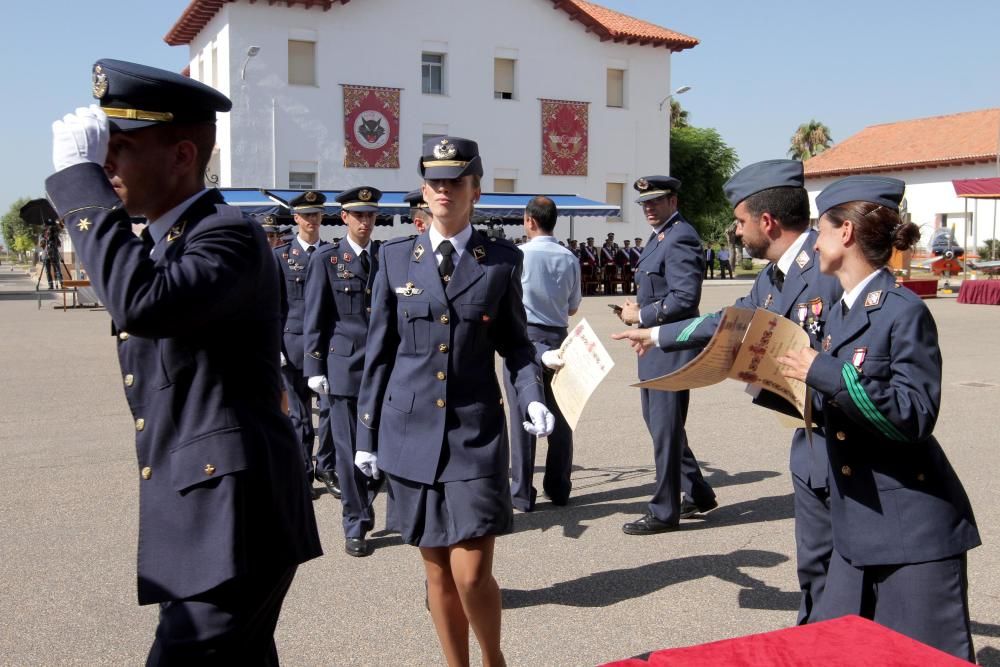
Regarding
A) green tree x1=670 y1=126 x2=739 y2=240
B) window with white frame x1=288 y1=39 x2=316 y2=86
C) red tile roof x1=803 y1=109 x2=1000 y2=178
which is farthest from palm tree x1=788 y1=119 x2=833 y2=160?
window with white frame x1=288 y1=39 x2=316 y2=86

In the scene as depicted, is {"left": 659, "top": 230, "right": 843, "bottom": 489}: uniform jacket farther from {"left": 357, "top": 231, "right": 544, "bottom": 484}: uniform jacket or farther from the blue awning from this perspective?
the blue awning

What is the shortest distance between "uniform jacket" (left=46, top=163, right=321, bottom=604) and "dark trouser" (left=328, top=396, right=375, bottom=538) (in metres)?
3.14

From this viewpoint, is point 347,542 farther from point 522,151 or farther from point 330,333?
point 522,151

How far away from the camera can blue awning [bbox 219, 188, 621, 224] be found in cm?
2956

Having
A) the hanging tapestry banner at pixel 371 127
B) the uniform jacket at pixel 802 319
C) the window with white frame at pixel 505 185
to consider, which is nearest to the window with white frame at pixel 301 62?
the hanging tapestry banner at pixel 371 127

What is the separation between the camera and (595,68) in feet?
132

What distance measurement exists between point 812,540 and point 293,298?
206 inches

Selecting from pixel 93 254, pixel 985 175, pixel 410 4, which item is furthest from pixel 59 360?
pixel 985 175

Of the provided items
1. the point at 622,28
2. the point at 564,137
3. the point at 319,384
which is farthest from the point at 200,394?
the point at 622,28

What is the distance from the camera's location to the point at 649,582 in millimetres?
5188

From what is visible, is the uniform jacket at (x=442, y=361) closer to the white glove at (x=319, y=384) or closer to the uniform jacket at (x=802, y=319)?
the uniform jacket at (x=802, y=319)

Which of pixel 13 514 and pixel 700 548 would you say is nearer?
pixel 700 548

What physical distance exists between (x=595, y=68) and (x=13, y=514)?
36423 mm

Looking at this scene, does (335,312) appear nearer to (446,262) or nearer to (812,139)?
(446,262)
